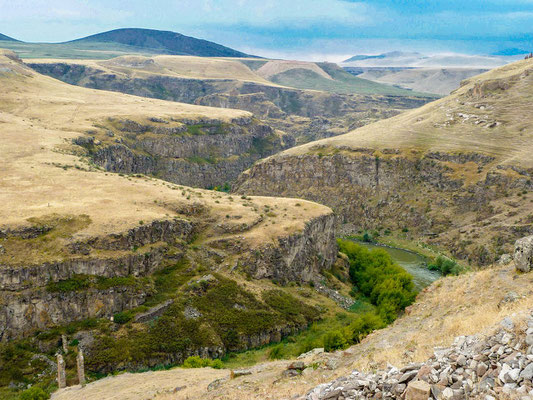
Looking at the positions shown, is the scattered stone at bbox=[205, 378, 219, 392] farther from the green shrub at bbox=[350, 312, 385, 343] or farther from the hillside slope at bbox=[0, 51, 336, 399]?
the hillside slope at bbox=[0, 51, 336, 399]

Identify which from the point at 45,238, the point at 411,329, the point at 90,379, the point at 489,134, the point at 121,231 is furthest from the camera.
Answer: the point at 489,134

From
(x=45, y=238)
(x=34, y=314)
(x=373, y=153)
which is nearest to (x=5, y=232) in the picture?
(x=45, y=238)

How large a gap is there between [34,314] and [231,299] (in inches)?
1147

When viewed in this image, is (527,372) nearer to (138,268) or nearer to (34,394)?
(34,394)

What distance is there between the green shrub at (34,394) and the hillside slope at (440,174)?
105722mm

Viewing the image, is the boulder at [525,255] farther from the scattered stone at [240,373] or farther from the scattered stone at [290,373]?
the scattered stone at [240,373]

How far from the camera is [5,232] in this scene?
213 ft

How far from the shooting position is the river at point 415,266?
10850 centimetres

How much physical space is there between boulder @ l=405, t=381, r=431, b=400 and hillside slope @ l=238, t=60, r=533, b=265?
4362 inches

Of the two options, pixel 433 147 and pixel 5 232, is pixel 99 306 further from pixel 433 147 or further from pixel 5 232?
pixel 433 147

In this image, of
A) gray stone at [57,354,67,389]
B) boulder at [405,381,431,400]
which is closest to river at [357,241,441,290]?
gray stone at [57,354,67,389]

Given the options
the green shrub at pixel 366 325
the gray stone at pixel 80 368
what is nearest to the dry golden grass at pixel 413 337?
the gray stone at pixel 80 368

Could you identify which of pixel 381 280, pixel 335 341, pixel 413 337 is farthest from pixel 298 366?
pixel 381 280

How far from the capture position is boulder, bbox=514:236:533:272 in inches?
1624
